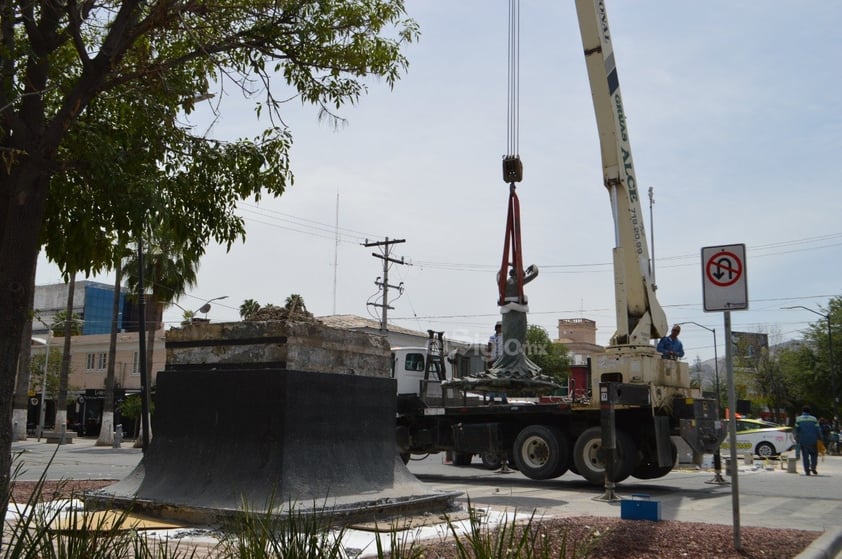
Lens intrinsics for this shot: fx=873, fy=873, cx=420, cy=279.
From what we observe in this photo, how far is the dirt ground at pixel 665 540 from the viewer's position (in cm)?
734

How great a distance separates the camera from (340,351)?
348 inches

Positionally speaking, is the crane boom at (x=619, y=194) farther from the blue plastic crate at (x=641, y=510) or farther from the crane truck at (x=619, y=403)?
the blue plastic crate at (x=641, y=510)

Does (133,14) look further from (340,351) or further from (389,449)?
(389,449)

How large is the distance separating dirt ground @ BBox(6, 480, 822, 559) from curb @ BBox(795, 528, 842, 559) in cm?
8

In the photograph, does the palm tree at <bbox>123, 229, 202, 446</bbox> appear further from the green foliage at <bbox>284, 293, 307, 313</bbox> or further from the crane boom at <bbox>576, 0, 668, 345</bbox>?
the green foliage at <bbox>284, 293, 307, 313</bbox>

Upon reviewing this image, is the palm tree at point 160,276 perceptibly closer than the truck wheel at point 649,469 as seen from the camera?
No

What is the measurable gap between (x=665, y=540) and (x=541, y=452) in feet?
29.1

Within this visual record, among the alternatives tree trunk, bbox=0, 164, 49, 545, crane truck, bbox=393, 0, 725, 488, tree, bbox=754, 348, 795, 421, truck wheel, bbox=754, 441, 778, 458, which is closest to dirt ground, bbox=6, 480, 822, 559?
tree trunk, bbox=0, 164, 49, 545

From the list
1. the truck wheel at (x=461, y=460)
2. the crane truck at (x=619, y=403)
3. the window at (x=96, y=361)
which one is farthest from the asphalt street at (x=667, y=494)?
the window at (x=96, y=361)

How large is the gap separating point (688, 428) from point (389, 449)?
800 centimetres

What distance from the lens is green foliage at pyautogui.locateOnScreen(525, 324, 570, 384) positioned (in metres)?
73.0

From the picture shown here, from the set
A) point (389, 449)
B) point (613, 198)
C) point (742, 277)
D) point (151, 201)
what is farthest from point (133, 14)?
point (613, 198)

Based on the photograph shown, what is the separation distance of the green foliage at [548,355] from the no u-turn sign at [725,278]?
62304 mm

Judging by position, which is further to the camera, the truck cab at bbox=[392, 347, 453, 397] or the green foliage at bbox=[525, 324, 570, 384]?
the green foliage at bbox=[525, 324, 570, 384]
